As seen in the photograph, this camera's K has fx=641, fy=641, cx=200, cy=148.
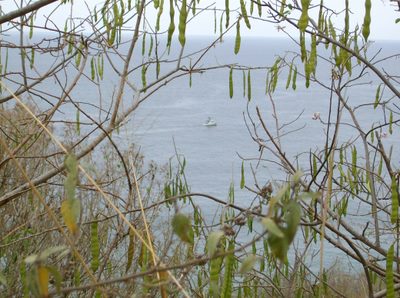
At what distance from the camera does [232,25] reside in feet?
7.63

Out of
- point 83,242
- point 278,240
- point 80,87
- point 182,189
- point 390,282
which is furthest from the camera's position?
point 80,87

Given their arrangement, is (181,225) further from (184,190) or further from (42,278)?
(184,190)

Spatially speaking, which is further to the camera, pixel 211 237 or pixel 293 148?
pixel 293 148

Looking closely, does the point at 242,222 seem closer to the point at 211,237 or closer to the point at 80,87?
the point at 211,237

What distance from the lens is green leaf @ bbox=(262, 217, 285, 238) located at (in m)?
0.66

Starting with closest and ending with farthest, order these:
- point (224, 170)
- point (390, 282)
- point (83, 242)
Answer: point (390, 282)
point (83, 242)
point (224, 170)

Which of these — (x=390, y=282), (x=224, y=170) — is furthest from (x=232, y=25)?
(x=224, y=170)

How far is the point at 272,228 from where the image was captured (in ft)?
2.17

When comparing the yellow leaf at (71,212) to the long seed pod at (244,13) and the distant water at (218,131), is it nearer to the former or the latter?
the long seed pod at (244,13)

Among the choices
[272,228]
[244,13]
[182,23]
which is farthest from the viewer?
[244,13]

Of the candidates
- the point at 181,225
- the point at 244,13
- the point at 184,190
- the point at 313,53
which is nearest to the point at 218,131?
the point at 184,190

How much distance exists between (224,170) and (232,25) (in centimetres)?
1555

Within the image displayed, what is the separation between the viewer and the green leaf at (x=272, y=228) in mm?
658

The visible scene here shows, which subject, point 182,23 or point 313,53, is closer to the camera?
point 182,23
